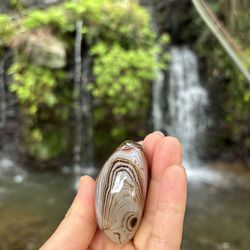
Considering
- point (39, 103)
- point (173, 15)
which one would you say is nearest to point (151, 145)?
point (39, 103)

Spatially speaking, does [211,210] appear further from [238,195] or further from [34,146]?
[34,146]

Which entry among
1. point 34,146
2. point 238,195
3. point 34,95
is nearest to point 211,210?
point 238,195

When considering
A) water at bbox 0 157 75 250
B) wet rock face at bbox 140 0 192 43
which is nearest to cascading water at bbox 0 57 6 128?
water at bbox 0 157 75 250

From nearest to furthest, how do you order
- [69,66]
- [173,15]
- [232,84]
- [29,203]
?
1. [29,203]
2. [69,66]
3. [232,84]
4. [173,15]

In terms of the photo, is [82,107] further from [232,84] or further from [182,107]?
[232,84]

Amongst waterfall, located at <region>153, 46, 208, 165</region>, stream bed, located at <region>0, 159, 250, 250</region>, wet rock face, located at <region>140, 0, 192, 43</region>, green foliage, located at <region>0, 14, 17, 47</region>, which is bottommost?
stream bed, located at <region>0, 159, 250, 250</region>

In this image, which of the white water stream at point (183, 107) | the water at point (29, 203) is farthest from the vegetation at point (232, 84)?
the water at point (29, 203)

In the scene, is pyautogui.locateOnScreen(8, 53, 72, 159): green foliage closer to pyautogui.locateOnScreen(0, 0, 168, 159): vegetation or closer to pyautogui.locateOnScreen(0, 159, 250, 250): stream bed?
pyautogui.locateOnScreen(0, 0, 168, 159): vegetation

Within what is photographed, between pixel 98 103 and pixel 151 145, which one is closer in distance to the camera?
pixel 151 145
